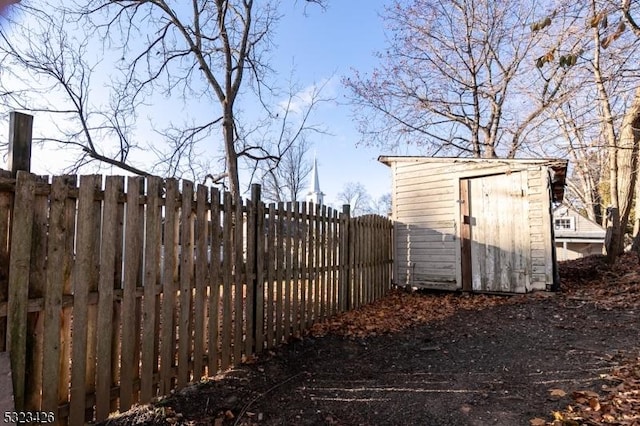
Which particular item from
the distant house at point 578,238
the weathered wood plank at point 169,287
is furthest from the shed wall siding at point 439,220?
the distant house at point 578,238

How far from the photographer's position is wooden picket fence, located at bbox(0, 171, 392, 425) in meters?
2.26

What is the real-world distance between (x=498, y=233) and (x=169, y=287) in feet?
22.1

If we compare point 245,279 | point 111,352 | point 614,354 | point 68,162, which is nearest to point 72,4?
point 68,162

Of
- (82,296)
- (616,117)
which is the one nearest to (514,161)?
(616,117)

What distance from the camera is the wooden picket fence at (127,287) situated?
7.41 ft

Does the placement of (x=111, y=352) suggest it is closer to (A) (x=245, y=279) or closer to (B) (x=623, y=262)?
(A) (x=245, y=279)

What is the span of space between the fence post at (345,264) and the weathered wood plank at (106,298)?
3.96 m

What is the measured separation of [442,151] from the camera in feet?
58.1

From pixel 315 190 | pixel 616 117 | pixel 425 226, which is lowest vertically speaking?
pixel 425 226

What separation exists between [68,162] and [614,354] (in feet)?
39.7

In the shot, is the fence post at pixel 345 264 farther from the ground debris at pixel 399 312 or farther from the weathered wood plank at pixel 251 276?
the weathered wood plank at pixel 251 276

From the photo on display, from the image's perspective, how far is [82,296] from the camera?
2.48m

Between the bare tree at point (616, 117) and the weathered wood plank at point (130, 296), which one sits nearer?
the weathered wood plank at point (130, 296)

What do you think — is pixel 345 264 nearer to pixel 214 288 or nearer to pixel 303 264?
pixel 303 264
